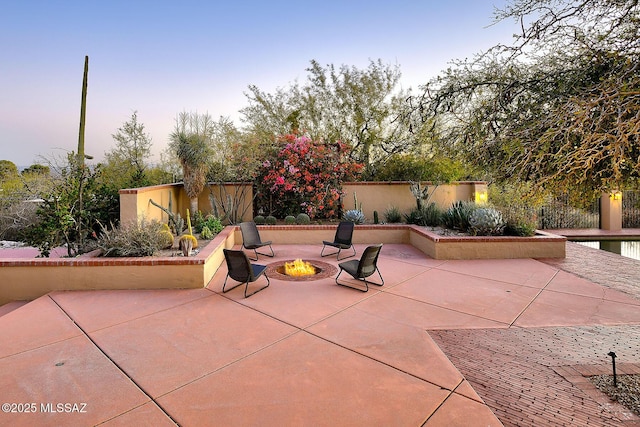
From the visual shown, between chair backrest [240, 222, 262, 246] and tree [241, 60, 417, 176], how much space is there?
7.27 meters

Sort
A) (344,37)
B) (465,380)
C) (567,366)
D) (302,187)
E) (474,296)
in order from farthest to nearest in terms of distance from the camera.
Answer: (344,37)
(302,187)
(474,296)
(567,366)
(465,380)

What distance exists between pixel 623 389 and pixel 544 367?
539 mm

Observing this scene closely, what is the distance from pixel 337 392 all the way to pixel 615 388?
2.26m

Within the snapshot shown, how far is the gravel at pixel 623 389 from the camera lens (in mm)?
2473

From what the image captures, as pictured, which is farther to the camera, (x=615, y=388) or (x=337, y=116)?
(x=337, y=116)

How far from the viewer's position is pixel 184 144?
9398mm

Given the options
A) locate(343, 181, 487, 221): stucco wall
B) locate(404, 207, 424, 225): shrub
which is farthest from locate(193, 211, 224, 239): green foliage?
locate(404, 207, 424, 225): shrub

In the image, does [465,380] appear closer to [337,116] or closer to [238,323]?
[238,323]

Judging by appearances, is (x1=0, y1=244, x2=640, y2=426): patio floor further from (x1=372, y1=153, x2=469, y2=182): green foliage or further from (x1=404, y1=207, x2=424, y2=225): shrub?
(x1=372, y1=153, x2=469, y2=182): green foliage

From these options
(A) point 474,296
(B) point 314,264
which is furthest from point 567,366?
(B) point 314,264

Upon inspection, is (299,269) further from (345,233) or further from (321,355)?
(321,355)

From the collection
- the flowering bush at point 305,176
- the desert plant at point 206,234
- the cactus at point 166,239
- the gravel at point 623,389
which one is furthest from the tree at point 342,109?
the gravel at point 623,389

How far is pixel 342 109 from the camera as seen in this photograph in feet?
50.8

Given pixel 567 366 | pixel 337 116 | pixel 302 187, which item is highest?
pixel 337 116
